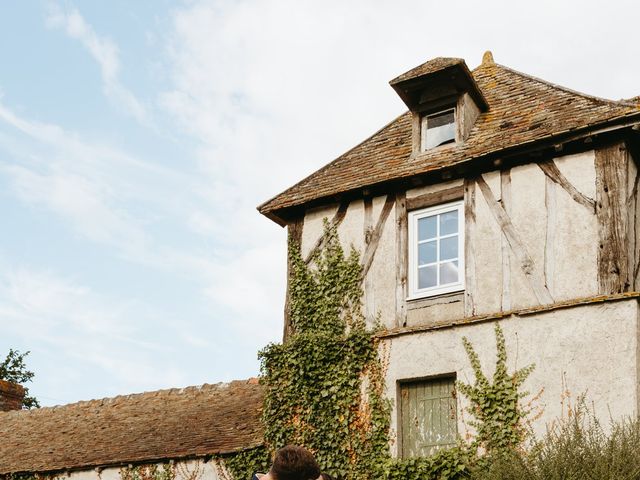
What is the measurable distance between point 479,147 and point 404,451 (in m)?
4.45

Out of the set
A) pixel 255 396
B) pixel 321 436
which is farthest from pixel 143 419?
pixel 321 436

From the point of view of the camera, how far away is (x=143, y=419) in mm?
18078

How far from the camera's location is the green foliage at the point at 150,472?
51.2 ft

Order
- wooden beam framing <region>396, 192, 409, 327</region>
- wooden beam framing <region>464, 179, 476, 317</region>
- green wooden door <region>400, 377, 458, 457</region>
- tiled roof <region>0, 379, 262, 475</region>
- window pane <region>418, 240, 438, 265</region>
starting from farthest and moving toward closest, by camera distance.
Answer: tiled roof <region>0, 379, 262, 475</region> < window pane <region>418, 240, 438, 265</region> < wooden beam framing <region>396, 192, 409, 327</region> < wooden beam framing <region>464, 179, 476, 317</region> < green wooden door <region>400, 377, 458, 457</region>

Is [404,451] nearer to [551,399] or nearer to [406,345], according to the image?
[406,345]

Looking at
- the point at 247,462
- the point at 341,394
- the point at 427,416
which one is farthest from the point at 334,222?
the point at 247,462

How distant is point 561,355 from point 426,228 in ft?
9.77

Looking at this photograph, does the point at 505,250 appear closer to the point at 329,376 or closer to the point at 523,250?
the point at 523,250

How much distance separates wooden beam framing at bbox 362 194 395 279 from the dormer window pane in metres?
1.06

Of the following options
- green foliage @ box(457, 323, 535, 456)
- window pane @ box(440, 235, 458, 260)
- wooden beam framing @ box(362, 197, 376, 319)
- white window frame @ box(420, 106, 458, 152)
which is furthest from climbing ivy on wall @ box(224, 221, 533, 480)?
white window frame @ box(420, 106, 458, 152)

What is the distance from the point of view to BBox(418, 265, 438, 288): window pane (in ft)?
45.2

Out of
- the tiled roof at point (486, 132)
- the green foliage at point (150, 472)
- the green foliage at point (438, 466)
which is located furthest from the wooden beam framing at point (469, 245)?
the green foliage at point (150, 472)

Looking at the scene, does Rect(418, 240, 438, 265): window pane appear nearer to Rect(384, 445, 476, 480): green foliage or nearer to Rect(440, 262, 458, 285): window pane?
Rect(440, 262, 458, 285): window pane

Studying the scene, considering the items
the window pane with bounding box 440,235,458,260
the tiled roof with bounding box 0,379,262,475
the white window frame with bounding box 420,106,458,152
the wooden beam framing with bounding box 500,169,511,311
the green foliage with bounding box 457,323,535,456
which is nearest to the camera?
the green foliage with bounding box 457,323,535,456
